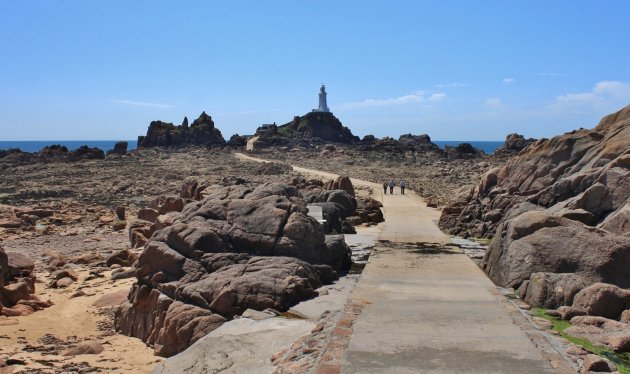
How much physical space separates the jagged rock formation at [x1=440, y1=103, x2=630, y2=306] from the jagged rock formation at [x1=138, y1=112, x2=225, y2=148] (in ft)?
216

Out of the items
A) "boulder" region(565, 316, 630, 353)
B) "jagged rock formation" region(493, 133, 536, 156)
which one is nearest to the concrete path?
"boulder" region(565, 316, 630, 353)

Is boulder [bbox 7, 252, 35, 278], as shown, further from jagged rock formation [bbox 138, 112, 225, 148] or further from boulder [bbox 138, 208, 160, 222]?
jagged rock formation [bbox 138, 112, 225, 148]

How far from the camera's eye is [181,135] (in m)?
85.4

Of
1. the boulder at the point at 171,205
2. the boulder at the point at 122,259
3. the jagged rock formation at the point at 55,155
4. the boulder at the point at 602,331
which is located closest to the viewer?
the boulder at the point at 602,331

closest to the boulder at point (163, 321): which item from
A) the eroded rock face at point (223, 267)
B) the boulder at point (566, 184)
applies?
the eroded rock face at point (223, 267)

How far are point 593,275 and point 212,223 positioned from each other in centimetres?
727

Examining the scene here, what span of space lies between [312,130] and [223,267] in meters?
82.2

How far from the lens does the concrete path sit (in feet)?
22.3

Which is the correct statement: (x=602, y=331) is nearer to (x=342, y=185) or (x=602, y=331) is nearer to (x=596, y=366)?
(x=596, y=366)

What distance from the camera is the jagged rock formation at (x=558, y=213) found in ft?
33.5

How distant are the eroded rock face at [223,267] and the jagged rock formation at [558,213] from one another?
12.4 ft

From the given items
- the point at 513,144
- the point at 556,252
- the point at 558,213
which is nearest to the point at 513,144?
the point at 513,144

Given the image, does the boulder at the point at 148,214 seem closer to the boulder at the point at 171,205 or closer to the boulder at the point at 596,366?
the boulder at the point at 171,205

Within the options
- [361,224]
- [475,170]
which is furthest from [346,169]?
[361,224]
